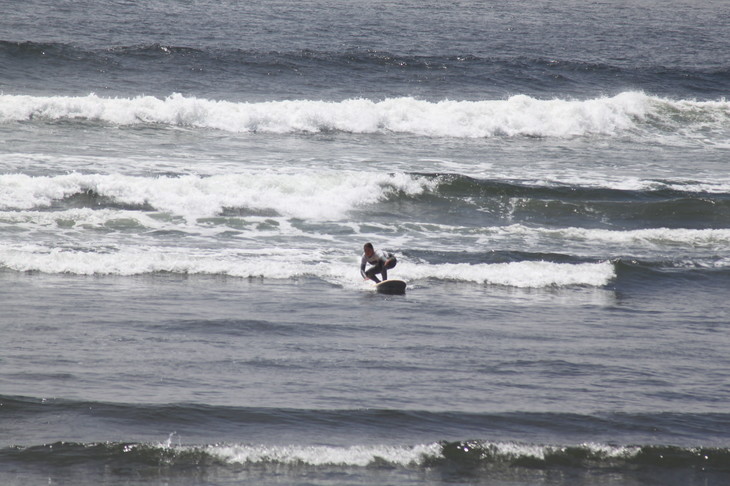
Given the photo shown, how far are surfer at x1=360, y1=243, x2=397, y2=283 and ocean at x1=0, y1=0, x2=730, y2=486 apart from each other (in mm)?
741

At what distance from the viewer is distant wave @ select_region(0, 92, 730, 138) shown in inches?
1086

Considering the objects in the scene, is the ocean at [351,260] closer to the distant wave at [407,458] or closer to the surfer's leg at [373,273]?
the distant wave at [407,458]

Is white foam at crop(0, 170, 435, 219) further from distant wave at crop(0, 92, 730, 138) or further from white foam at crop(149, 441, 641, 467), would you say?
white foam at crop(149, 441, 641, 467)

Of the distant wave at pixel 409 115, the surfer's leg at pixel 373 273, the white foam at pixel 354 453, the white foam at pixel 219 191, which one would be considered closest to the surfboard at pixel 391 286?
the surfer's leg at pixel 373 273

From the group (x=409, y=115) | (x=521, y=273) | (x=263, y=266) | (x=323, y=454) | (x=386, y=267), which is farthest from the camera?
(x=409, y=115)

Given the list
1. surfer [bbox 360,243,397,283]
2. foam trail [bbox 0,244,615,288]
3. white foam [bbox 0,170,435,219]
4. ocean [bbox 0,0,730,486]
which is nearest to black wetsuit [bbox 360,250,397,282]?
Result: surfer [bbox 360,243,397,283]

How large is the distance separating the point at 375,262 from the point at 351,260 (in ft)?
5.51

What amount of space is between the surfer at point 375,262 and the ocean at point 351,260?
0.74 meters

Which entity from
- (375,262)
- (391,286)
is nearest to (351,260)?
(375,262)

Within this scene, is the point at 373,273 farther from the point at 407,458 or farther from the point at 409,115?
the point at 409,115

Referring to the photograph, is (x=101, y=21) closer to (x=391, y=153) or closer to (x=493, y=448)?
(x=391, y=153)

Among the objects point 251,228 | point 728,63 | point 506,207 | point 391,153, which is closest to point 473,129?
point 391,153

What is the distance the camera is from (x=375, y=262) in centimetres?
1412

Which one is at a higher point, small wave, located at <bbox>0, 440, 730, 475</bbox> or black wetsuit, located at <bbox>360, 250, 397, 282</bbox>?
black wetsuit, located at <bbox>360, 250, 397, 282</bbox>
